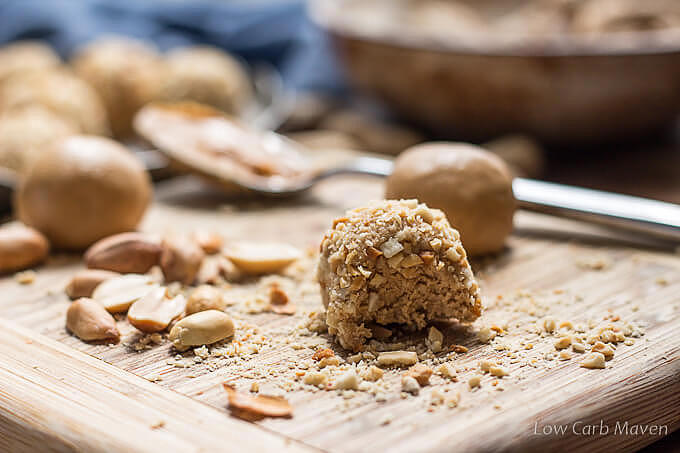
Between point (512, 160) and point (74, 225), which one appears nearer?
point (74, 225)

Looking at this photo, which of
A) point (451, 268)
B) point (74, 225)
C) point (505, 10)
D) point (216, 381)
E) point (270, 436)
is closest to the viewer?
point (270, 436)

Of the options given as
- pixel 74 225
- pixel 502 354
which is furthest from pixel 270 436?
pixel 74 225

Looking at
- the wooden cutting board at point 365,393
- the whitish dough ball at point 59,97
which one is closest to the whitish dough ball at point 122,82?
the whitish dough ball at point 59,97

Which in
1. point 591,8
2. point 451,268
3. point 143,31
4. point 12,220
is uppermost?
point 591,8

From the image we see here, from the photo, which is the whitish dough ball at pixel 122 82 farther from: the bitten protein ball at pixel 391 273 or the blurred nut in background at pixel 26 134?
the bitten protein ball at pixel 391 273

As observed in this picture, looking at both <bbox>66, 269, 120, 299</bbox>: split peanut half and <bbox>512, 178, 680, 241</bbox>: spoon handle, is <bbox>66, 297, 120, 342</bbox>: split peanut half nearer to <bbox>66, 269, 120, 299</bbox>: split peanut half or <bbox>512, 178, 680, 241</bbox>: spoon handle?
<bbox>66, 269, 120, 299</bbox>: split peanut half

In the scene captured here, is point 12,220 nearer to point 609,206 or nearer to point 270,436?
point 270,436

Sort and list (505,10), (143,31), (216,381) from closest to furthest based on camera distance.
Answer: (216,381) < (505,10) < (143,31)

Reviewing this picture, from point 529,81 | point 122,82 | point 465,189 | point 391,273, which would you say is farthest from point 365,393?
point 122,82
